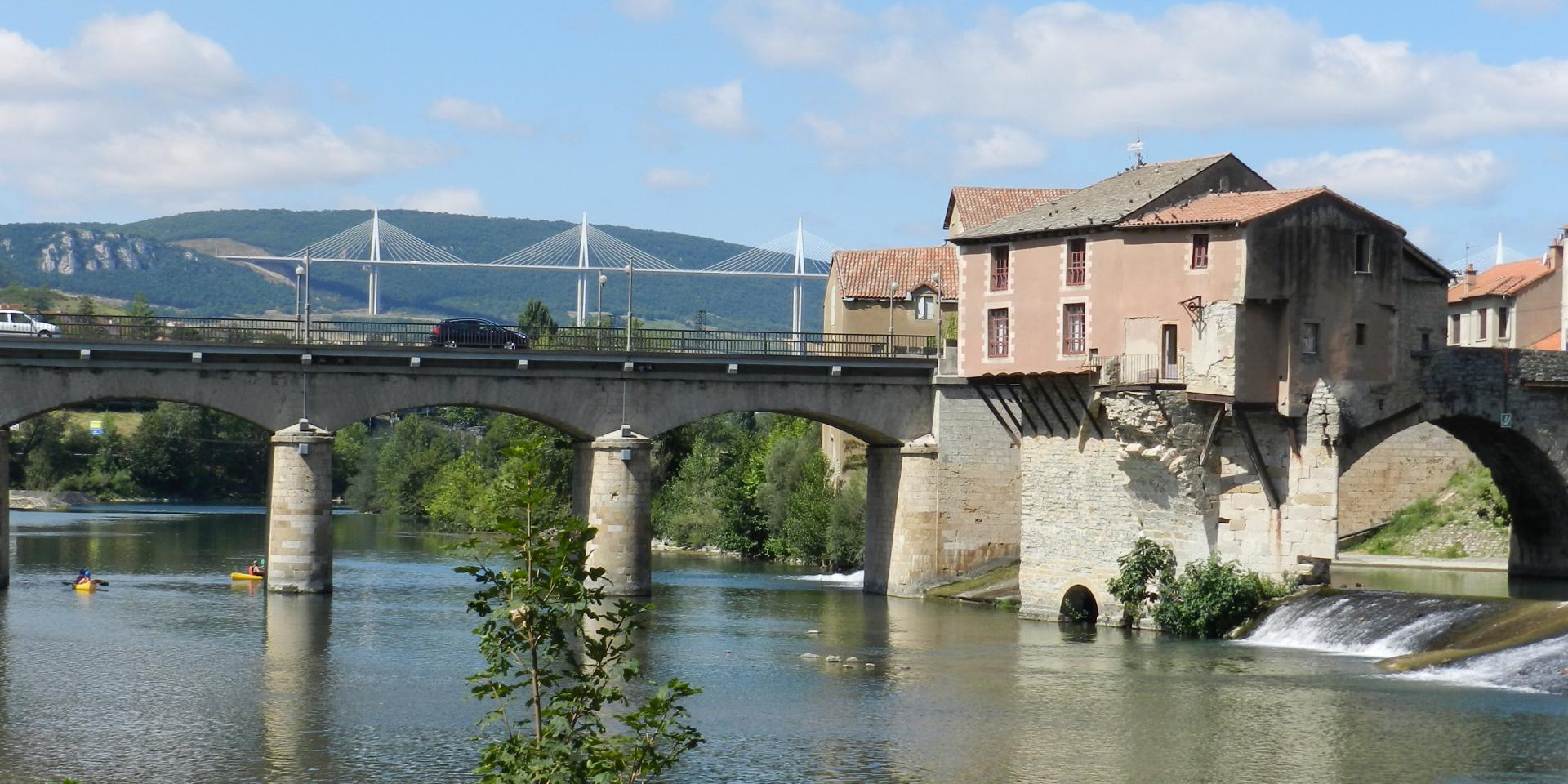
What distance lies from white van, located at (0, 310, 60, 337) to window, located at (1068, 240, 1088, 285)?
2941cm

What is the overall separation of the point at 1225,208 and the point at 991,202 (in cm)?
1723

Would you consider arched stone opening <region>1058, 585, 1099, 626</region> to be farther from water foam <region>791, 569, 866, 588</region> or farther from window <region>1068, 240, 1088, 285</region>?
water foam <region>791, 569, 866, 588</region>

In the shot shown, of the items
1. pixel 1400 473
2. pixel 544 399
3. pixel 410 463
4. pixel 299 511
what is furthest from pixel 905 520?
pixel 410 463

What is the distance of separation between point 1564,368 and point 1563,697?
16.8 m

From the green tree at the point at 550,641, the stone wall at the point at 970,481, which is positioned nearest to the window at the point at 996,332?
the stone wall at the point at 970,481

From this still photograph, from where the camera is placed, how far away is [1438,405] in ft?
155

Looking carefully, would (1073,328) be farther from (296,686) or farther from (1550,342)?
(1550,342)

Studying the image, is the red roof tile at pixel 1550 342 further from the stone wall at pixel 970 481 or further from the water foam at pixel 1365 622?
the water foam at pixel 1365 622

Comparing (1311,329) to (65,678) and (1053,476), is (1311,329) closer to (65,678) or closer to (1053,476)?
(1053,476)

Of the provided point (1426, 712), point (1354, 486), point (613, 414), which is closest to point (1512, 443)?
point (1354, 486)

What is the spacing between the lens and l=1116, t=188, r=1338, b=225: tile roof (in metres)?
44.0

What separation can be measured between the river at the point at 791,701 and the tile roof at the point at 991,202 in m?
12.8

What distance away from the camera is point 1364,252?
45156 mm

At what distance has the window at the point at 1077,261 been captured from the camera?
48.9 metres
